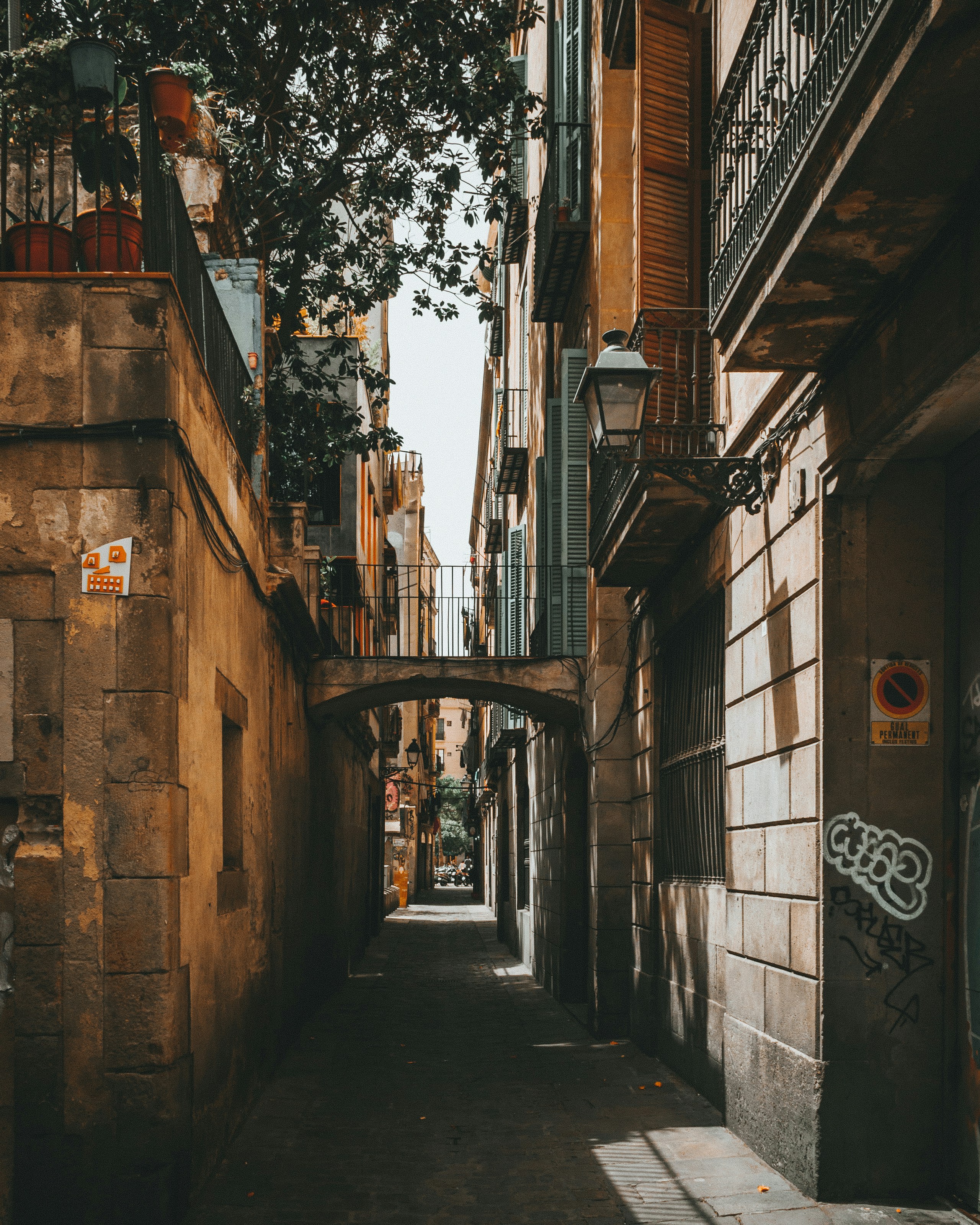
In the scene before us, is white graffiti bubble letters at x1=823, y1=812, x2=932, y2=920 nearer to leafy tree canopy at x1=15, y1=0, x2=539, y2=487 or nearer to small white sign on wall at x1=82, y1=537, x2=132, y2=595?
small white sign on wall at x1=82, y1=537, x2=132, y2=595

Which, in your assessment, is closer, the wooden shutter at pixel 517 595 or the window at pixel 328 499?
the wooden shutter at pixel 517 595

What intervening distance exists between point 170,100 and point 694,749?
5856mm

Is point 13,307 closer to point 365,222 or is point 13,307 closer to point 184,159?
point 184,159

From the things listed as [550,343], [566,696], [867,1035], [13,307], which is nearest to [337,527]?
[550,343]

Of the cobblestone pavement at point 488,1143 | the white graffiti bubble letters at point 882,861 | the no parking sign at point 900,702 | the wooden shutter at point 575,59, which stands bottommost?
the cobblestone pavement at point 488,1143

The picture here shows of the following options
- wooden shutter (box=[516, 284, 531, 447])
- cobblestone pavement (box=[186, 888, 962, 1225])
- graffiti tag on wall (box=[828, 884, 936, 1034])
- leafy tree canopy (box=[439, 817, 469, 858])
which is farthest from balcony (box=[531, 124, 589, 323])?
leafy tree canopy (box=[439, 817, 469, 858])

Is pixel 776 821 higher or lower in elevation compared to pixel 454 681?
lower

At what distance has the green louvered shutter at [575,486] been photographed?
12875 millimetres

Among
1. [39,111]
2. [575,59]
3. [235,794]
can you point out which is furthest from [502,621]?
[39,111]

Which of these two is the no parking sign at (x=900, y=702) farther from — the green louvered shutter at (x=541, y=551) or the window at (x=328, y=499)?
the window at (x=328, y=499)

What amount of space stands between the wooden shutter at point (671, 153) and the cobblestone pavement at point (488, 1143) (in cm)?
584

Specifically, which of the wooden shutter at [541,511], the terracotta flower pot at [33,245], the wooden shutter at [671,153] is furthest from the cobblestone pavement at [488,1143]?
the wooden shutter at [671,153]

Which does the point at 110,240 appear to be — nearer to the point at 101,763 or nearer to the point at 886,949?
the point at 101,763

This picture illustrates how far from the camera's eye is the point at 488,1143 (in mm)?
→ 7594
